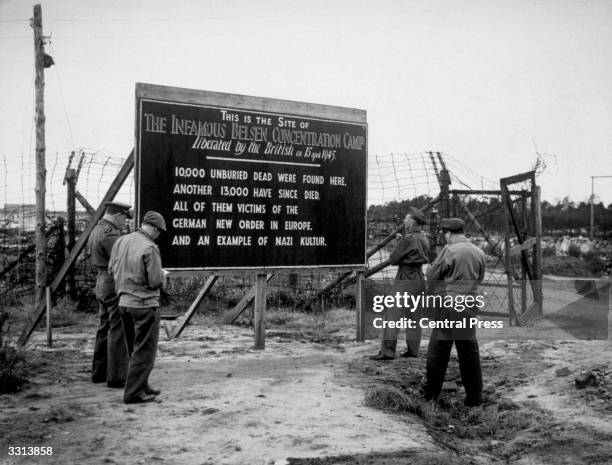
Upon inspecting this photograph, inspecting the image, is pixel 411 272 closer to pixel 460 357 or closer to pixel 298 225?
pixel 298 225

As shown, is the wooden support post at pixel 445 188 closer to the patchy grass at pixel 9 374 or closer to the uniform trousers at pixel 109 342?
the uniform trousers at pixel 109 342

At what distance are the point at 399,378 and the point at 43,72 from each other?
7.68m

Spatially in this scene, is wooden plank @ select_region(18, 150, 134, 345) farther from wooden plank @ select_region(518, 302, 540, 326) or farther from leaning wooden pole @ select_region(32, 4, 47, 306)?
wooden plank @ select_region(518, 302, 540, 326)

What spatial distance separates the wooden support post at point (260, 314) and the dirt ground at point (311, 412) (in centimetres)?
27

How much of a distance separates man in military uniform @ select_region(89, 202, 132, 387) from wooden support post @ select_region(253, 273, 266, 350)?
253cm

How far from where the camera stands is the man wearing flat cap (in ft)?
19.9

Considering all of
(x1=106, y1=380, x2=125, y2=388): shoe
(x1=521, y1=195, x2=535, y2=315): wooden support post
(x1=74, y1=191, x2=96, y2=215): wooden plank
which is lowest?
(x1=106, y1=380, x2=125, y2=388): shoe

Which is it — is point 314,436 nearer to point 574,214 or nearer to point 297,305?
point 297,305

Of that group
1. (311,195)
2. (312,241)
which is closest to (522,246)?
(312,241)

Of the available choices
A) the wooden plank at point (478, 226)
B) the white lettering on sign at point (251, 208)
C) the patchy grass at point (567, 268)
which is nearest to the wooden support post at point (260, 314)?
the white lettering on sign at point (251, 208)

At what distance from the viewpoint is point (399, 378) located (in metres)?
7.39

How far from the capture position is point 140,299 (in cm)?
616

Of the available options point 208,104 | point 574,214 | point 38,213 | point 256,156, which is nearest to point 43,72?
point 38,213

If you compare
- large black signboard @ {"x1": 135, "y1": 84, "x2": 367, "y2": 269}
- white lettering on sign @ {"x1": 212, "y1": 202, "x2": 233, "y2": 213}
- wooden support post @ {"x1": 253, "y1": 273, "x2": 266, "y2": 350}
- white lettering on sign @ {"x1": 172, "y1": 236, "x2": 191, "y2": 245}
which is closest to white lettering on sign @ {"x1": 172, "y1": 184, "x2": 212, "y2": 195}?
large black signboard @ {"x1": 135, "y1": 84, "x2": 367, "y2": 269}
